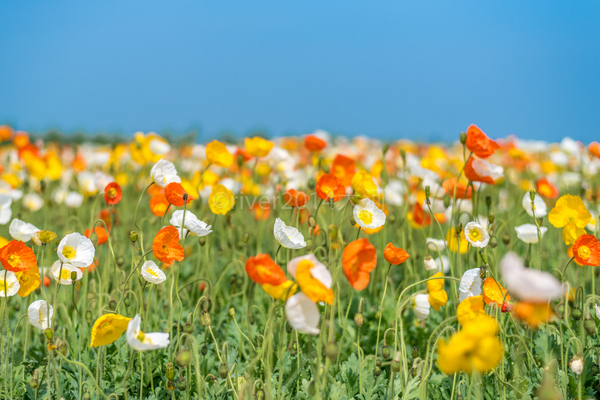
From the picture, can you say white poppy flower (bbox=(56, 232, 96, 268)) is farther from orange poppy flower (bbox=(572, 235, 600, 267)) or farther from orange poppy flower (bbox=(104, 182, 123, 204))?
orange poppy flower (bbox=(572, 235, 600, 267))

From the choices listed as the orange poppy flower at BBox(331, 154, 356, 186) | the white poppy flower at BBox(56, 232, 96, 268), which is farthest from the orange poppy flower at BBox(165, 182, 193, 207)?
the orange poppy flower at BBox(331, 154, 356, 186)

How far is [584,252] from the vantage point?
1.45 metres

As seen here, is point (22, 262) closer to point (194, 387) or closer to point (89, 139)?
point (194, 387)

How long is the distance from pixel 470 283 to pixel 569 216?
0.52m

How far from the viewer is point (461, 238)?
203 centimetres

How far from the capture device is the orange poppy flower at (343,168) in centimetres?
216

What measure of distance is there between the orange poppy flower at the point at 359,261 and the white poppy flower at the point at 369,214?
1.39 feet

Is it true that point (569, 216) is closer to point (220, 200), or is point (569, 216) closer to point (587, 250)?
point (587, 250)

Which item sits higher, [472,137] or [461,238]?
[472,137]

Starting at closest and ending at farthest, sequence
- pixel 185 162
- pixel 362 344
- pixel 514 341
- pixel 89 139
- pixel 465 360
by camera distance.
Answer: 1. pixel 465 360
2. pixel 514 341
3. pixel 362 344
4. pixel 185 162
5. pixel 89 139

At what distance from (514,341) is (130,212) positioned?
2799mm

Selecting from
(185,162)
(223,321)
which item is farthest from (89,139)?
(223,321)

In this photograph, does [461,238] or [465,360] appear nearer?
[465,360]

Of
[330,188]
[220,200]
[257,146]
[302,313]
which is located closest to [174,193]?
[220,200]
